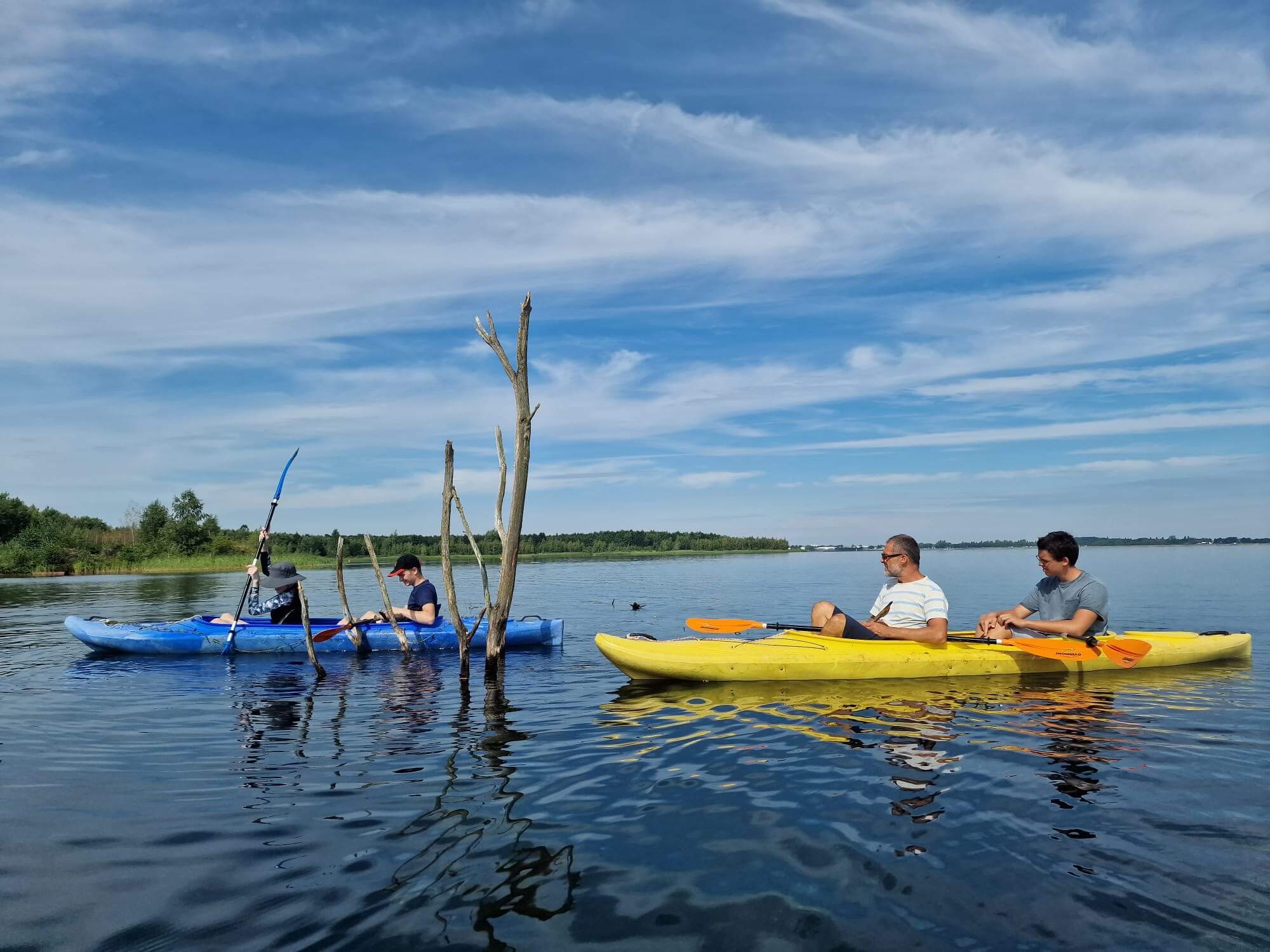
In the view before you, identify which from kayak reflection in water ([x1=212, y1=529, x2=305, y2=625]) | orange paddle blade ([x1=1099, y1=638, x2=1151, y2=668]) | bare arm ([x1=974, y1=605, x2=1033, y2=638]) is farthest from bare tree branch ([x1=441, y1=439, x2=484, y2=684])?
orange paddle blade ([x1=1099, y1=638, x2=1151, y2=668])

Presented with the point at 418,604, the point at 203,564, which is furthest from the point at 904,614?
the point at 203,564

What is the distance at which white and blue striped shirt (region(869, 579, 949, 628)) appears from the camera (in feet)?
32.2

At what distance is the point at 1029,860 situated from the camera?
175 inches

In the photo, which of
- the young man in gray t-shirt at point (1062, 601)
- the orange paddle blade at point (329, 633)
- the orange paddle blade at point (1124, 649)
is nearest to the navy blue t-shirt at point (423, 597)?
the orange paddle blade at point (329, 633)

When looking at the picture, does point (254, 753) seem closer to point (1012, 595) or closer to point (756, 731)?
point (756, 731)

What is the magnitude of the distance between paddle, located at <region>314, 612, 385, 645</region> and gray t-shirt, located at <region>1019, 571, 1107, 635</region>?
Result: 399 inches

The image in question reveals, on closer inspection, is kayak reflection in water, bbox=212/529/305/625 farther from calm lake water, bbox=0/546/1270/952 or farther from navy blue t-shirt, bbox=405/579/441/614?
calm lake water, bbox=0/546/1270/952

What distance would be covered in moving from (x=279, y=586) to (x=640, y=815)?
10980 mm

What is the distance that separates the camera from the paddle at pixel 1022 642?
1012cm

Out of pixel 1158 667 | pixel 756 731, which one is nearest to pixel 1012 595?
pixel 1158 667

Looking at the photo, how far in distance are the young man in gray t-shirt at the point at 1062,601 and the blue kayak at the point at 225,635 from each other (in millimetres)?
7636

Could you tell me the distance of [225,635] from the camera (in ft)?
45.0

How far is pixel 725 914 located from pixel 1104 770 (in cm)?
399

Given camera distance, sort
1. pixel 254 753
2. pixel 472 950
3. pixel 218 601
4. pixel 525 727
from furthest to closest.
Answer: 1. pixel 218 601
2. pixel 525 727
3. pixel 254 753
4. pixel 472 950
